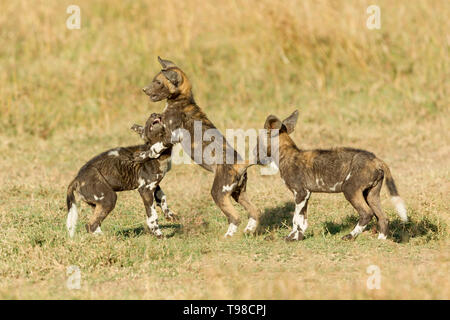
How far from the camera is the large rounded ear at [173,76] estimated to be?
392 inches

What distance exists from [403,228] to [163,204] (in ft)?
9.59

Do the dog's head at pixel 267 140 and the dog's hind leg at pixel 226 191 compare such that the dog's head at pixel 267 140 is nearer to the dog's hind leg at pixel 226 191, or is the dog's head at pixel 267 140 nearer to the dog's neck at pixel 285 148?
the dog's neck at pixel 285 148

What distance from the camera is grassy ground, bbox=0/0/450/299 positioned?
25.5 feet

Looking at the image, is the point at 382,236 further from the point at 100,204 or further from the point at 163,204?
the point at 100,204

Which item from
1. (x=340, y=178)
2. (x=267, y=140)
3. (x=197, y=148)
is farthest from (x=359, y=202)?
(x=197, y=148)

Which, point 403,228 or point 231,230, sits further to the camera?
point 403,228

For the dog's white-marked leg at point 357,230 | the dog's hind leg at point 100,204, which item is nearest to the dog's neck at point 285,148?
the dog's white-marked leg at point 357,230

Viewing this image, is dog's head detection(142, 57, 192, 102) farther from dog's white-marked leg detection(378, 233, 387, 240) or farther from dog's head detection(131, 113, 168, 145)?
dog's white-marked leg detection(378, 233, 387, 240)

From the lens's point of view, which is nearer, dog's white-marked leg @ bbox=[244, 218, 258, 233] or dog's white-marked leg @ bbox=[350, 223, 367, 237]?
dog's white-marked leg @ bbox=[350, 223, 367, 237]

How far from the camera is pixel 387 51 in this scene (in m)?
16.4


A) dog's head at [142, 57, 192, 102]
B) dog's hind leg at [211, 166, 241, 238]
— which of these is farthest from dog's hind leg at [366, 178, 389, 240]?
dog's head at [142, 57, 192, 102]

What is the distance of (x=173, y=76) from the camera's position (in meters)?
9.97

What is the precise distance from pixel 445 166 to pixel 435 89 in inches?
131

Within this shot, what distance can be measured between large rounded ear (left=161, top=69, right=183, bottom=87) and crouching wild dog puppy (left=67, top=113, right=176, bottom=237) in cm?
51
